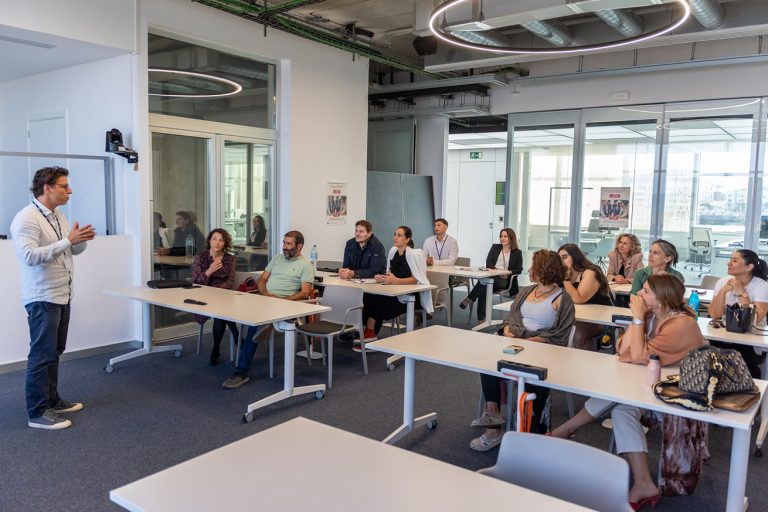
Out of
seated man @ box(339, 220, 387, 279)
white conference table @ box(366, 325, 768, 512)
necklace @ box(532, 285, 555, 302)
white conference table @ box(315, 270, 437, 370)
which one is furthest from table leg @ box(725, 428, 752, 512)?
seated man @ box(339, 220, 387, 279)

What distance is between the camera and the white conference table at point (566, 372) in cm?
254

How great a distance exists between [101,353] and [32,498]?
2934 mm

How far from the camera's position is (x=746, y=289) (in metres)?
4.52

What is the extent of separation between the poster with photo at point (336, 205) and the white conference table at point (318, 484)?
602cm

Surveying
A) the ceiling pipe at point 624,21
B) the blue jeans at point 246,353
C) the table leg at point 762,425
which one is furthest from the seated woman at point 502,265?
the table leg at point 762,425

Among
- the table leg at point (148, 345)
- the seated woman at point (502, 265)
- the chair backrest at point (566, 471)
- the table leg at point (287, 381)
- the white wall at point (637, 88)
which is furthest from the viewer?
the white wall at point (637, 88)

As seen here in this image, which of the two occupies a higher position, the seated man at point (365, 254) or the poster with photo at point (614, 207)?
the poster with photo at point (614, 207)

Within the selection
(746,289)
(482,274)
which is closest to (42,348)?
(482,274)

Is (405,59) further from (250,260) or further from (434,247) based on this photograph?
(250,260)

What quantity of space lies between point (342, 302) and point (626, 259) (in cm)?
325

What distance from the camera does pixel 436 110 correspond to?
9906 mm

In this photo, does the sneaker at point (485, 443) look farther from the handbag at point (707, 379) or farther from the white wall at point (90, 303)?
the white wall at point (90, 303)

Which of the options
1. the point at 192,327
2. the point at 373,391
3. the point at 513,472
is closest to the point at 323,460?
the point at 513,472

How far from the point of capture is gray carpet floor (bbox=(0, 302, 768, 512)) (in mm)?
3283
